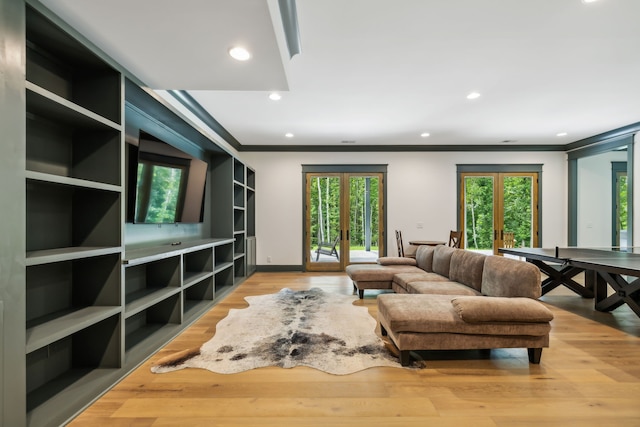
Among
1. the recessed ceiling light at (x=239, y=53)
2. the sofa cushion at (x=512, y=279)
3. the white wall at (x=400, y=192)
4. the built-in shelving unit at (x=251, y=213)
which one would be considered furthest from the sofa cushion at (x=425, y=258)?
the recessed ceiling light at (x=239, y=53)

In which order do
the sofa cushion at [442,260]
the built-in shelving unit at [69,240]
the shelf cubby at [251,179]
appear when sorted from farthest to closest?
the shelf cubby at [251,179]
the sofa cushion at [442,260]
the built-in shelving unit at [69,240]

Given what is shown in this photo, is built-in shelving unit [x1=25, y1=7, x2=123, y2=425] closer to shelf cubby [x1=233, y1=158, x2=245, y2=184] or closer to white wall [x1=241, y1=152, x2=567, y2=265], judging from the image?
shelf cubby [x1=233, y1=158, x2=245, y2=184]

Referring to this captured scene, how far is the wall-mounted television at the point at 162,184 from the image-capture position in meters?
2.87

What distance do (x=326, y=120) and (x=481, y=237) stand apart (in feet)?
14.5

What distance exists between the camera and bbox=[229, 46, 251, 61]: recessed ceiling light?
213 cm

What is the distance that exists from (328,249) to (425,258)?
2512 mm

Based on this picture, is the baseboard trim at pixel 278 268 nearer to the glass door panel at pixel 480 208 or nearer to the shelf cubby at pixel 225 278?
the shelf cubby at pixel 225 278

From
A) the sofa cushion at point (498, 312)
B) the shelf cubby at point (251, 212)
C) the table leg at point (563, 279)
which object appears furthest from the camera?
the shelf cubby at point (251, 212)

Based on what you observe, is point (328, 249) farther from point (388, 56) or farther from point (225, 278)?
point (388, 56)

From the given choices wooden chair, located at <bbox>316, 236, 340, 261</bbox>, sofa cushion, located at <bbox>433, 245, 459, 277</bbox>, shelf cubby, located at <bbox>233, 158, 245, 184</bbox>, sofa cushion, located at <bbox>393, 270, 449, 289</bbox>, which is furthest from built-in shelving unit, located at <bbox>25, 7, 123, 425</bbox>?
wooden chair, located at <bbox>316, 236, 340, 261</bbox>

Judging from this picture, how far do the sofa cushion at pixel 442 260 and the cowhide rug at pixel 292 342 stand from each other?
4.09 ft

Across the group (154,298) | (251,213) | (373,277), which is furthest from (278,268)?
(154,298)

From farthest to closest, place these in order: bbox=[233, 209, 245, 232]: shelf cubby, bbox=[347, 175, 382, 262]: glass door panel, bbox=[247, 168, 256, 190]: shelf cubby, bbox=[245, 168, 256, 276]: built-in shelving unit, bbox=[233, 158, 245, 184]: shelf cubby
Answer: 1. bbox=[347, 175, 382, 262]: glass door panel
2. bbox=[247, 168, 256, 190]: shelf cubby
3. bbox=[245, 168, 256, 276]: built-in shelving unit
4. bbox=[233, 209, 245, 232]: shelf cubby
5. bbox=[233, 158, 245, 184]: shelf cubby

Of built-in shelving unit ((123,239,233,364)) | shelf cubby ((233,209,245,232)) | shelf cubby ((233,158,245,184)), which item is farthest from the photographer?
shelf cubby ((233,209,245,232))
